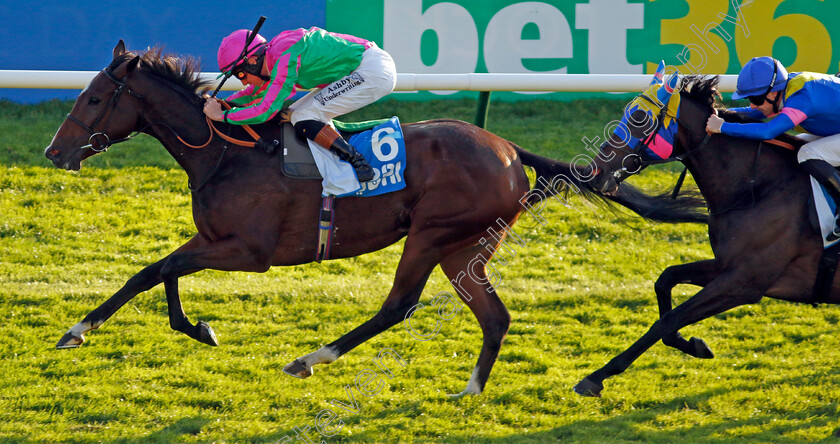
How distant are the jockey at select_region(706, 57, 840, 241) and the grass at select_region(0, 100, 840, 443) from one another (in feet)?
4.09

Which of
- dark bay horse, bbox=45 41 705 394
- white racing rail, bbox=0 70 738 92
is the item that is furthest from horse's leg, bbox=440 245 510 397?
white racing rail, bbox=0 70 738 92

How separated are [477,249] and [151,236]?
10.6 feet

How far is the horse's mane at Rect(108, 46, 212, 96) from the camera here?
4.74 m

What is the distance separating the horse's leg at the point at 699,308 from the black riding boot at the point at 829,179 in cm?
43

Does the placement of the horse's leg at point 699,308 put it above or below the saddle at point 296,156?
below

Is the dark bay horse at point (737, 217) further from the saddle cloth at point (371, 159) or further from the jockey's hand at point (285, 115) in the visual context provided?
the jockey's hand at point (285, 115)

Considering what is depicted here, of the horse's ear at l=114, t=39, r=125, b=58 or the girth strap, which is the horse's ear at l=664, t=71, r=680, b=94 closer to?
the girth strap

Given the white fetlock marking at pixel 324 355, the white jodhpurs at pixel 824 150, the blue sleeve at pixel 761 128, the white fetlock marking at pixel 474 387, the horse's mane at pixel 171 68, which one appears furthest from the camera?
the white fetlock marking at pixel 474 387

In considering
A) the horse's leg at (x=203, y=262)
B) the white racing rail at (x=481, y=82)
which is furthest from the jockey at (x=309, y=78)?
the white racing rail at (x=481, y=82)

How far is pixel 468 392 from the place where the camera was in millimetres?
5031

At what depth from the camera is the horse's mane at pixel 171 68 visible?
15.5 ft

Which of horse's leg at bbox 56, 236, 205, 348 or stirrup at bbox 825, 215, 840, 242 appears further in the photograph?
horse's leg at bbox 56, 236, 205, 348

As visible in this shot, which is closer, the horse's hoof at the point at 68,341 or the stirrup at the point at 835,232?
the stirrup at the point at 835,232

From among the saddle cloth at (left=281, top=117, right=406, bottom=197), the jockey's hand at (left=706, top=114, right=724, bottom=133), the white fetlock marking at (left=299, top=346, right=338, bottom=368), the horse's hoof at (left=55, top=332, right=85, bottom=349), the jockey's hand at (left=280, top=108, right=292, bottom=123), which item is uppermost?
the jockey's hand at (left=706, top=114, right=724, bottom=133)
